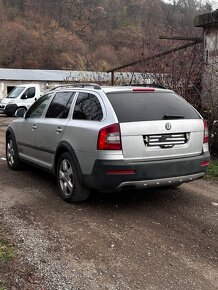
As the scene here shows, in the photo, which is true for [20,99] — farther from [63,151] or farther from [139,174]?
[139,174]

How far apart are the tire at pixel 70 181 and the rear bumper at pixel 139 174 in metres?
0.25

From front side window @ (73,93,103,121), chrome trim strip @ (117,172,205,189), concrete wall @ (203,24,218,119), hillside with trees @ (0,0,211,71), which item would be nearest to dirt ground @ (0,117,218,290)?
chrome trim strip @ (117,172,205,189)

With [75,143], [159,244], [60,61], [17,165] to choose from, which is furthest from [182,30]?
[60,61]

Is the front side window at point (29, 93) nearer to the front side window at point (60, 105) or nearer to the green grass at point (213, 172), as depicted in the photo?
the green grass at point (213, 172)

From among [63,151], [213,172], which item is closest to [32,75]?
[213,172]

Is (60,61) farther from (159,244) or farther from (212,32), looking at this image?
(159,244)

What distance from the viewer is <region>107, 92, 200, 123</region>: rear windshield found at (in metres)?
5.04

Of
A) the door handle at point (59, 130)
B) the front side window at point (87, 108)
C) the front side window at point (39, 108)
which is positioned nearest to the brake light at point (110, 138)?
the front side window at point (87, 108)

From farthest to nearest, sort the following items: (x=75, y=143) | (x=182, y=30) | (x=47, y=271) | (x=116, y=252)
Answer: (x=182, y=30)
(x=75, y=143)
(x=116, y=252)
(x=47, y=271)

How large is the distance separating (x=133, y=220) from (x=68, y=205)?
1017 mm

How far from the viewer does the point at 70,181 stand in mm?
5516

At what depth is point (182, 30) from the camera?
15.7 metres

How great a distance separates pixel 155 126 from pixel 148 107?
1.17 ft

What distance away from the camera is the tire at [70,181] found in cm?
532
